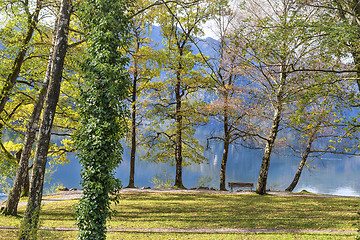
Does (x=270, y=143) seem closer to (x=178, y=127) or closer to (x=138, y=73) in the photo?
(x=178, y=127)

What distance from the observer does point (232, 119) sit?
1712cm

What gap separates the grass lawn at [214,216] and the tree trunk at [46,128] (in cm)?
63

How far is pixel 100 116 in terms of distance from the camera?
7.04 m

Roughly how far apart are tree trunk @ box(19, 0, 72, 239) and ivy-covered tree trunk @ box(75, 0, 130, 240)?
654 mm

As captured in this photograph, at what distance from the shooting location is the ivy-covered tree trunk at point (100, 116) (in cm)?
689

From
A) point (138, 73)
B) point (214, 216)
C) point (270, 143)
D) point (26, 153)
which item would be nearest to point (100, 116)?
point (26, 153)

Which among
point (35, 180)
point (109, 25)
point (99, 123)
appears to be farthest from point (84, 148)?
point (109, 25)

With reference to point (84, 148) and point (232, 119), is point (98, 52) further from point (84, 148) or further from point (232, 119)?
point (232, 119)

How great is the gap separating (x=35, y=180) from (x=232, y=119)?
41.5 ft

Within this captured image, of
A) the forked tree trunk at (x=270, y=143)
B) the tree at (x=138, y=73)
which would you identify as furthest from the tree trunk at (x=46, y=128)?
the forked tree trunk at (x=270, y=143)

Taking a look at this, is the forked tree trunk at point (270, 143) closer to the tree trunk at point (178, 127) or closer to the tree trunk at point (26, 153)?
the tree trunk at point (178, 127)

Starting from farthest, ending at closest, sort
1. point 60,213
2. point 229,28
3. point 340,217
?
point 229,28
point 60,213
point 340,217

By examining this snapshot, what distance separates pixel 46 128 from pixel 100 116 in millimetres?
1315

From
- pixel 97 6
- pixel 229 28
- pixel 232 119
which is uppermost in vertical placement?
pixel 229 28
